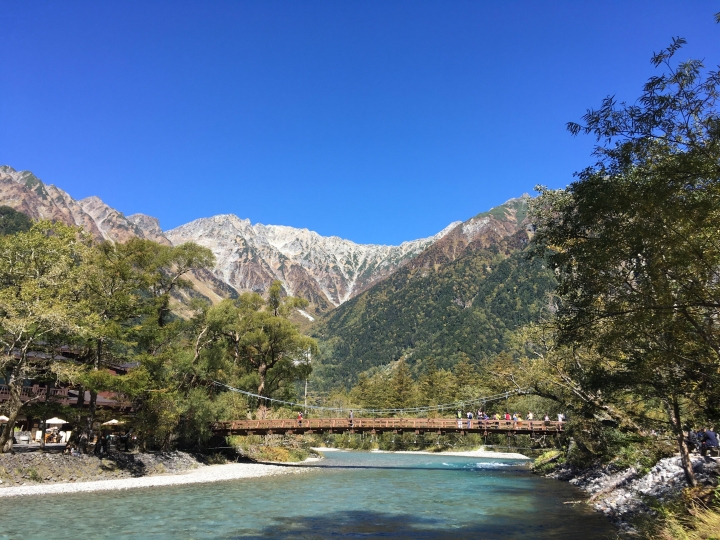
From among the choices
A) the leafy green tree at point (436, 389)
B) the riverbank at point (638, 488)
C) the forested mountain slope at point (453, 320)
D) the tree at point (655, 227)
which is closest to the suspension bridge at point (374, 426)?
the riverbank at point (638, 488)

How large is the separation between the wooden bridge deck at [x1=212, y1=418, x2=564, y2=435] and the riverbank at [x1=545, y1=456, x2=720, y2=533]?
11531 mm

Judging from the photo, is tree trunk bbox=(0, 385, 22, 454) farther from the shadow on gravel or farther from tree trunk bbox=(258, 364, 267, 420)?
tree trunk bbox=(258, 364, 267, 420)

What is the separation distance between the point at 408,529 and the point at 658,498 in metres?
7.19

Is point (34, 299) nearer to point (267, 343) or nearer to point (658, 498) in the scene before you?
point (267, 343)

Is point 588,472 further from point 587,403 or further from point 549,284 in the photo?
point 549,284

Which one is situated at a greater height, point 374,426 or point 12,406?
point 12,406

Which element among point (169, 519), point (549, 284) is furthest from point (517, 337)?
point (549, 284)

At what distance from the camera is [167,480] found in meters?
23.4

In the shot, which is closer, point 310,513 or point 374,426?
point 310,513

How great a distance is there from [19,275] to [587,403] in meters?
24.1

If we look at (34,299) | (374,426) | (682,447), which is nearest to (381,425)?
(374,426)

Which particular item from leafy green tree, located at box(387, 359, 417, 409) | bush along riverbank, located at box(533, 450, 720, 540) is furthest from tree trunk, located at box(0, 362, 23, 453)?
leafy green tree, located at box(387, 359, 417, 409)

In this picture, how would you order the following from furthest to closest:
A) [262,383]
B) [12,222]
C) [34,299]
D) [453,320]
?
[453,320]
[12,222]
[262,383]
[34,299]

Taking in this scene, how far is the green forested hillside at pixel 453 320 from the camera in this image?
136500mm
